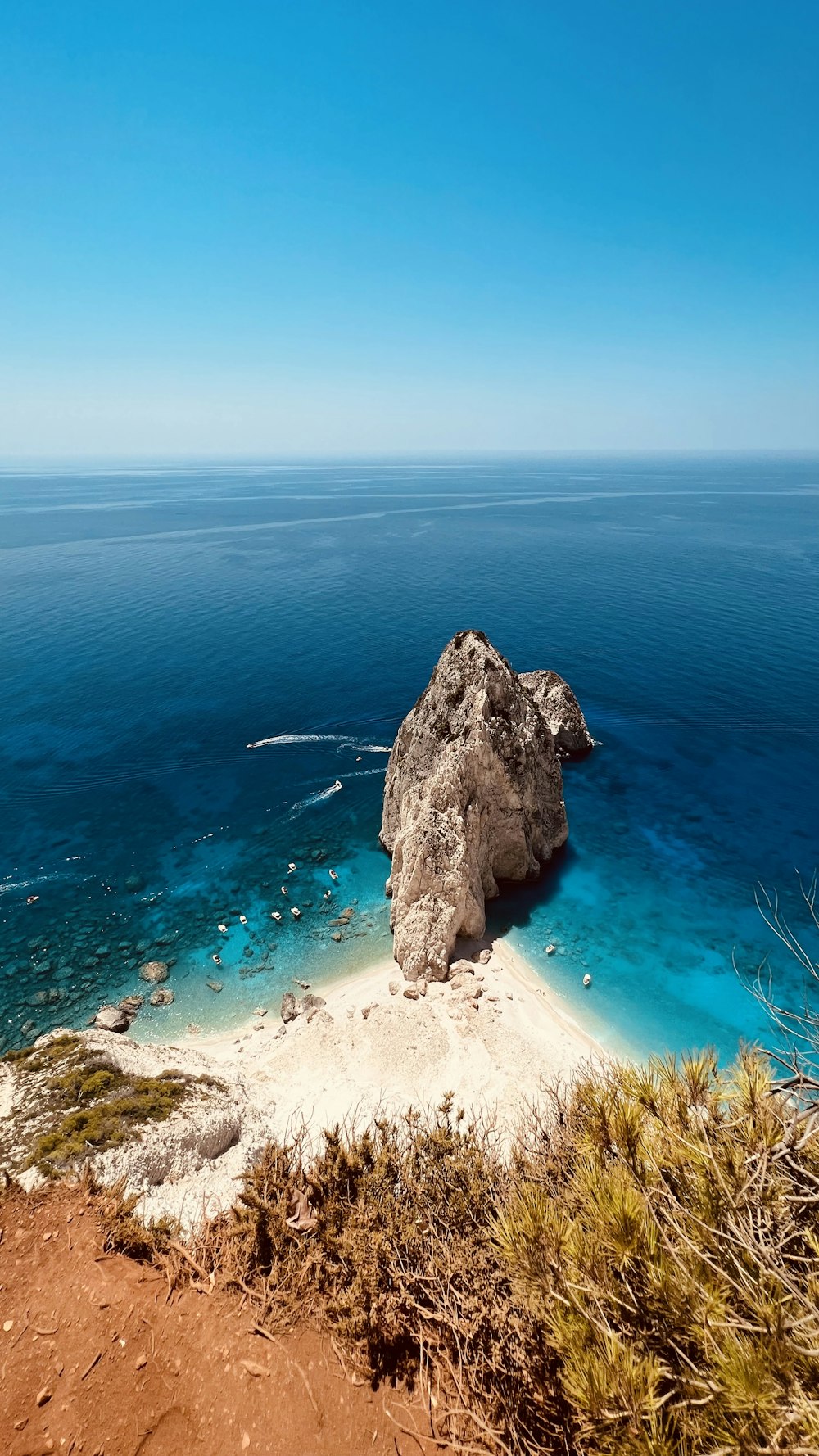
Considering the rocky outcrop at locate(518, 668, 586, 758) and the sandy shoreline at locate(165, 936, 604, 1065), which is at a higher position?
the rocky outcrop at locate(518, 668, 586, 758)

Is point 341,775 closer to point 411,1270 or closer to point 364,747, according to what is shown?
point 364,747

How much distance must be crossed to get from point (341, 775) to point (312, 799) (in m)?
3.65

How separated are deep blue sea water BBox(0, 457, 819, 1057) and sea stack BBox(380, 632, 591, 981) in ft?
9.23

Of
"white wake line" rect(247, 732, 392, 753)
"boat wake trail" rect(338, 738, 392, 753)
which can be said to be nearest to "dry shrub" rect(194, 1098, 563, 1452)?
"boat wake trail" rect(338, 738, 392, 753)

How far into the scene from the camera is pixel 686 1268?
6000mm

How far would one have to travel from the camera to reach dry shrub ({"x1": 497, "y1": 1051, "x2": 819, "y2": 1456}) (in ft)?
16.4

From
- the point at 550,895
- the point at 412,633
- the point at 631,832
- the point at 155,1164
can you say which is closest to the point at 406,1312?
the point at 155,1164

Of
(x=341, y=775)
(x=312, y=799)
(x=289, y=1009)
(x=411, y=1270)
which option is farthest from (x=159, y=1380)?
(x=341, y=775)

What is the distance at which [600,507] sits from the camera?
19675cm

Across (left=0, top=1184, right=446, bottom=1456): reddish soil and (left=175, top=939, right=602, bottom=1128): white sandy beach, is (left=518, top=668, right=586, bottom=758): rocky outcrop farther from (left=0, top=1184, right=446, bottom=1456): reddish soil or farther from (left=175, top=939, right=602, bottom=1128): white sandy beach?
(left=0, top=1184, right=446, bottom=1456): reddish soil

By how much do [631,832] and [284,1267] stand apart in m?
32.3

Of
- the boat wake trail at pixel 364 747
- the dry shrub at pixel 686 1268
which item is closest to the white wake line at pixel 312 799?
the boat wake trail at pixel 364 747

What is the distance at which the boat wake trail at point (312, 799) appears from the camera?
3959 centimetres

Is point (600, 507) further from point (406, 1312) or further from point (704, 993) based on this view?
point (406, 1312)
